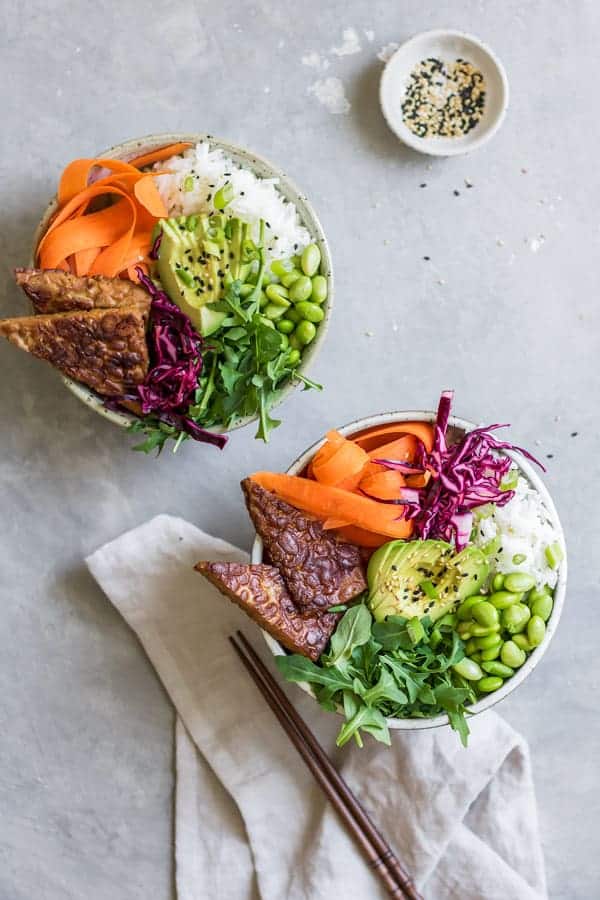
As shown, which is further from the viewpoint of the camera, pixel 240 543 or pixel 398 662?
pixel 240 543

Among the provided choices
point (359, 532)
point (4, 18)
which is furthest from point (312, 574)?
point (4, 18)

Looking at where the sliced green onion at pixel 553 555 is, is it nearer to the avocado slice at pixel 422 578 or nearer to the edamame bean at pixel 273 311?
the avocado slice at pixel 422 578

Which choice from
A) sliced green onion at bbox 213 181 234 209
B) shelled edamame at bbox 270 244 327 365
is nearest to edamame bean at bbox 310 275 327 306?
shelled edamame at bbox 270 244 327 365

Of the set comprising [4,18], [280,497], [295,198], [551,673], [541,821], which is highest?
[4,18]

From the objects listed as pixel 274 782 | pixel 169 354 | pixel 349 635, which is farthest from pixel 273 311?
pixel 274 782

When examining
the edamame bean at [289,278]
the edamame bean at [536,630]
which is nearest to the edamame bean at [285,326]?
the edamame bean at [289,278]

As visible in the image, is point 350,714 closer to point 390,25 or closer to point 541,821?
point 541,821

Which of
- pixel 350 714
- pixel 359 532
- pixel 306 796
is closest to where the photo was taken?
pixel 350 714
